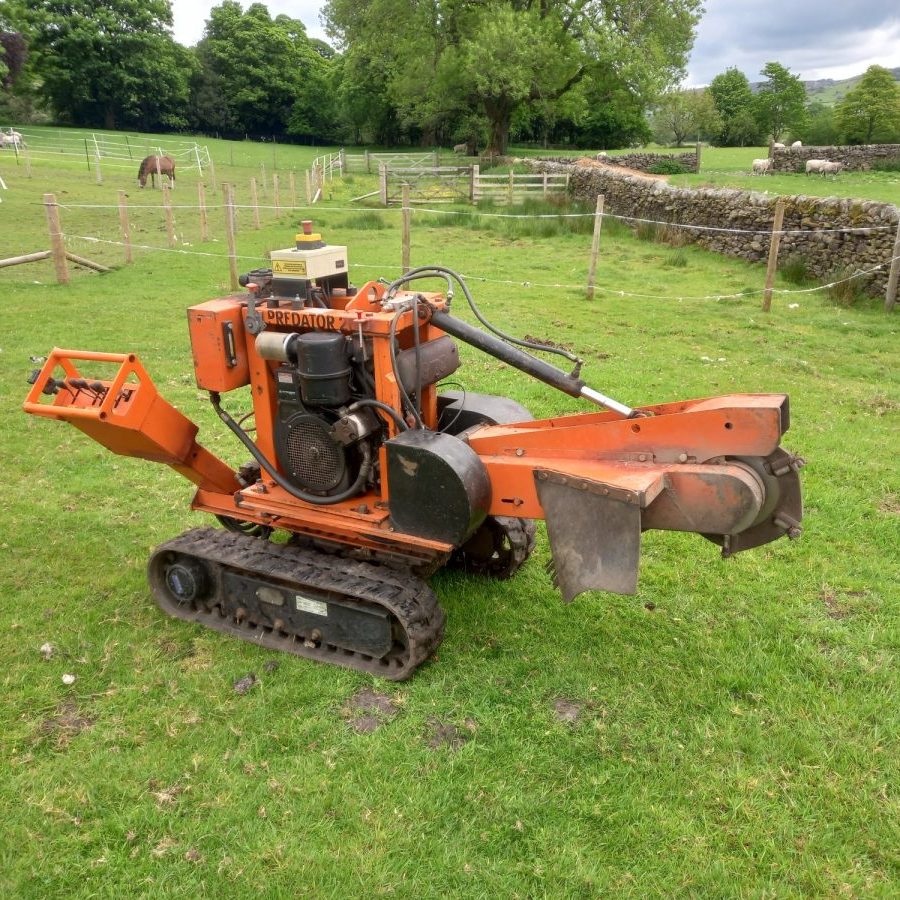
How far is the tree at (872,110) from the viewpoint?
41.7m

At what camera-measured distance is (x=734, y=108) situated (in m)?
65.0

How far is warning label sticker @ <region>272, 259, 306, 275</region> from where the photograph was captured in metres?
4.39

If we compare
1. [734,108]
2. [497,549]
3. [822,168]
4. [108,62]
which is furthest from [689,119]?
[497,549]

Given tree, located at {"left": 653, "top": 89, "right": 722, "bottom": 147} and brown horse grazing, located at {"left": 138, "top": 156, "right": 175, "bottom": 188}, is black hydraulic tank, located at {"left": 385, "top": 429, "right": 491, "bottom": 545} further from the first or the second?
tree, located at {"left": 653, "top": 89, "right": 722, "bottom": 147}

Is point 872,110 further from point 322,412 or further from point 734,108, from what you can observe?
point 322,412

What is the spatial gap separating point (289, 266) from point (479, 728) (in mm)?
2685

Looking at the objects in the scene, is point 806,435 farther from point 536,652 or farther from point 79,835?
point 79,835

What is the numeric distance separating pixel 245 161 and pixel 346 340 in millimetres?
45632

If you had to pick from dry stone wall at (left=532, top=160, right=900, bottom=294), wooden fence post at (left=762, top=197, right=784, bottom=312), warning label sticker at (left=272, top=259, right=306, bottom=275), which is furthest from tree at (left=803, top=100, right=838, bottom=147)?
warning label sticker at (left=272, top=259, right=306, bottom=275)

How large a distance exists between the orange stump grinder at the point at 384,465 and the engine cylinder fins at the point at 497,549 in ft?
0.05

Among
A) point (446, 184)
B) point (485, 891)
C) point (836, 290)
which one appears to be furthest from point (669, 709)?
point (446, 184)

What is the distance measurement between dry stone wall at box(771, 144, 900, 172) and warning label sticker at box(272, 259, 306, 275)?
29.5 meters

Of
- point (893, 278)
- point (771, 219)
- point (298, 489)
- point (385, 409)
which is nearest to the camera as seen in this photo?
point (385, 409)

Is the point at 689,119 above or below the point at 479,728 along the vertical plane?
above
